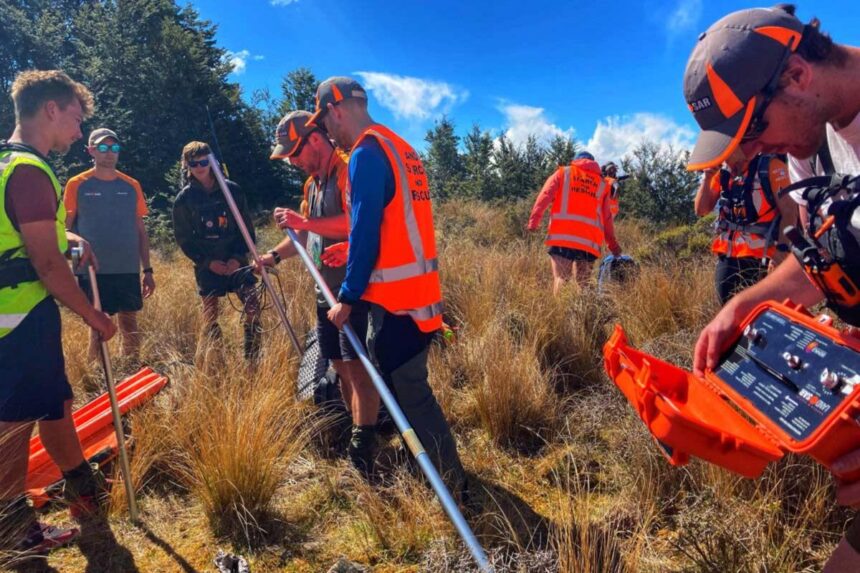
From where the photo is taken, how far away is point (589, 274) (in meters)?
5.87

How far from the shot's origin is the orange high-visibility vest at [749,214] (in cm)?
325

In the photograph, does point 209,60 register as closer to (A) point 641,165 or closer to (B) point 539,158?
(B) point 539,158

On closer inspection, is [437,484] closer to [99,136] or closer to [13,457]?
[13,457]

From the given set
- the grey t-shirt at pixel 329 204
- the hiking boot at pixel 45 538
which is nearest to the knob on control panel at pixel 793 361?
the grey t-shirt at pixel 329 204

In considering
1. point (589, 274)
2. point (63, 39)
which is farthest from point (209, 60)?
point (589, 274)

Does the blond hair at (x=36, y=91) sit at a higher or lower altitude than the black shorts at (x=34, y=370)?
higher

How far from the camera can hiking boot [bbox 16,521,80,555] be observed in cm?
232

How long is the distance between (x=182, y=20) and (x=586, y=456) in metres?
31.9

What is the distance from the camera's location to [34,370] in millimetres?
2373

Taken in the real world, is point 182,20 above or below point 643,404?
above

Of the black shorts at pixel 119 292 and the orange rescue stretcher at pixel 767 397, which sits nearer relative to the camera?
the orange rescue stretcher at pixel 767 397

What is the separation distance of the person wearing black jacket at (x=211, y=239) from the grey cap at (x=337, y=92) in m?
2.23

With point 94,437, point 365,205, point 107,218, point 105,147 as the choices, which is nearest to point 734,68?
point 365,205

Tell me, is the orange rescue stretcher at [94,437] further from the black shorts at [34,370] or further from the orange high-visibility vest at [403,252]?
the orange high-visibility vest at [403,252]
